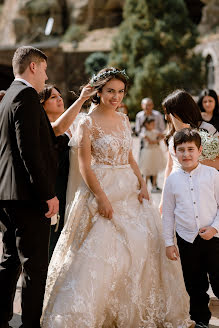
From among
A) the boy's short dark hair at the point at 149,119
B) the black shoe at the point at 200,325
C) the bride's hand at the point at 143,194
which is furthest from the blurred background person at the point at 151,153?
the black shoe at the point at 200,325

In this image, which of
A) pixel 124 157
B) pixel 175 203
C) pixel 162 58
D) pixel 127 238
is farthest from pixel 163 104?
pixel 162 58

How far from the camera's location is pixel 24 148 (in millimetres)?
A: 2771

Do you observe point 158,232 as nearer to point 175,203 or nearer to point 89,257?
point 175,203

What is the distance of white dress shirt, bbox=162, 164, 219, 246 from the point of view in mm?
3195

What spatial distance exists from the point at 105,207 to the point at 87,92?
832mm

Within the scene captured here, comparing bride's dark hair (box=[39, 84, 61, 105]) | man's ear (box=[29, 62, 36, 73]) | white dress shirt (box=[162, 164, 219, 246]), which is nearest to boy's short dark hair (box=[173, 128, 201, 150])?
white dress shirt (box=[162, 164, 219, 246])

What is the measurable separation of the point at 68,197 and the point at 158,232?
765 millimetres

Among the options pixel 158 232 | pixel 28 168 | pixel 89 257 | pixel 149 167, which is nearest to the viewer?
pixel 28 168

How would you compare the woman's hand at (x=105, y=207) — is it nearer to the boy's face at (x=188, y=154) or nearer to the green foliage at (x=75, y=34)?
the boy's face at (x=188, y=154)

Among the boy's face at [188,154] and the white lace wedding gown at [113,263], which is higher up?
the boy's face at [188,154]

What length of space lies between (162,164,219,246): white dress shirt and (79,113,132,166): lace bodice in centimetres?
46

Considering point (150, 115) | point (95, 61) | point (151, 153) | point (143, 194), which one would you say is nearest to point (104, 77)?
point (143, 194)

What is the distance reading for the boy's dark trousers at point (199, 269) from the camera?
3213 mm

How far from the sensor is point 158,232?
3490 mm
